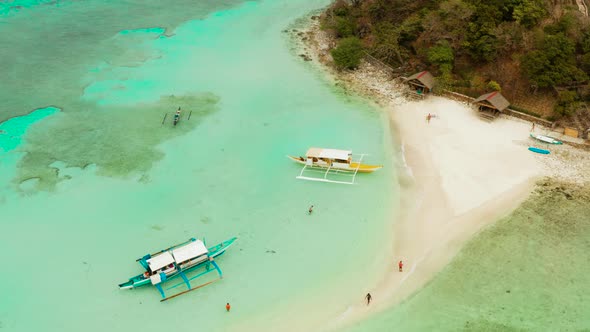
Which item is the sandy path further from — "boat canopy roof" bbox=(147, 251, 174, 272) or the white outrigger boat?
"boat canopy roof" bbox=(147, 251, 174, 272)

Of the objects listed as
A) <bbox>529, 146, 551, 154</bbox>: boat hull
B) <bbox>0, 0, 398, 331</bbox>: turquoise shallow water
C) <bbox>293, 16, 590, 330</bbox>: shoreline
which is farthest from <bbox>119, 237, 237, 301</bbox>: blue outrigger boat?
<bbox>529, 146, 551, 154</bbox>: boat hull

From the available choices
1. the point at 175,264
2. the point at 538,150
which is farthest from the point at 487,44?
the point at 175,264

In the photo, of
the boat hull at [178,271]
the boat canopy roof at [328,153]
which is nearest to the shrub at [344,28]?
the boat canopy roof at [328,153]

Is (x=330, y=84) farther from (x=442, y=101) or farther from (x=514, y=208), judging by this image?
(x=514, y=208)

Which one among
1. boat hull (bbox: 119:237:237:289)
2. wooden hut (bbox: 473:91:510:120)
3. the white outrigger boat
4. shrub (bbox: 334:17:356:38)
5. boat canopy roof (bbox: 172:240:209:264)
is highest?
shrub (bbox: 334:17:356:38)

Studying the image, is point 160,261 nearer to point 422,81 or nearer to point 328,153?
point 328,153

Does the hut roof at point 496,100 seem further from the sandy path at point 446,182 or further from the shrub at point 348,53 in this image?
the shrub at point 348,53
